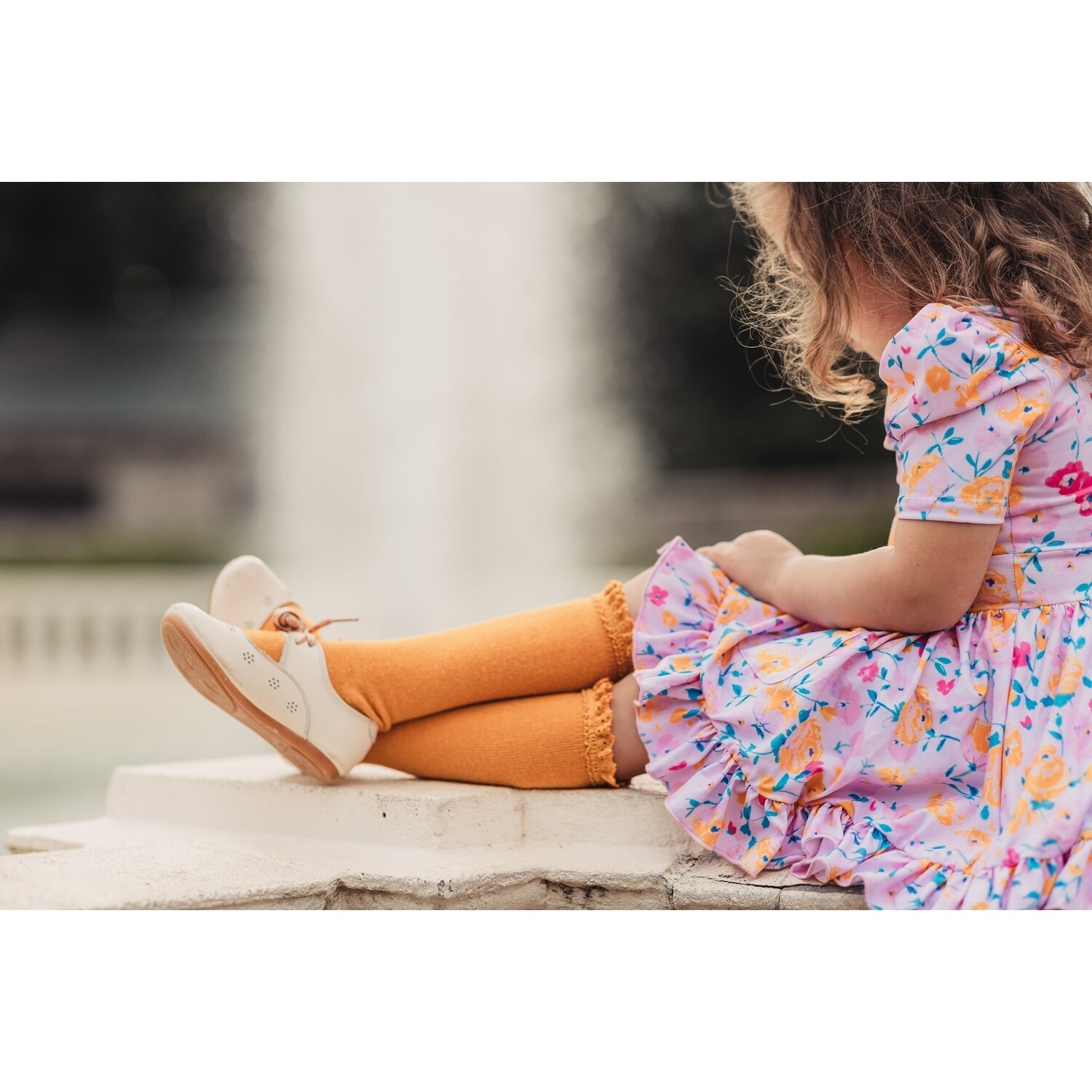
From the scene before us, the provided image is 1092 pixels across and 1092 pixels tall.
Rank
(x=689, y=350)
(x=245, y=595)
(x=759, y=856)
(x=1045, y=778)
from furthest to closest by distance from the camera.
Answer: (x=689, y=350) < (x=245, y=595) < (x=759, y=856) < (x=1045, y=778)

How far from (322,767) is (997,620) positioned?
2.28 ft

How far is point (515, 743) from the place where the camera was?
1.22 meters

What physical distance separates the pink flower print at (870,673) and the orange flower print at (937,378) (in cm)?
25

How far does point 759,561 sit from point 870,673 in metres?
0.19

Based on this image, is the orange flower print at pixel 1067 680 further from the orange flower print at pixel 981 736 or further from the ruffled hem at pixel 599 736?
the ruffled hem at pixel 599 736

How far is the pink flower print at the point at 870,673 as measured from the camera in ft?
3.42

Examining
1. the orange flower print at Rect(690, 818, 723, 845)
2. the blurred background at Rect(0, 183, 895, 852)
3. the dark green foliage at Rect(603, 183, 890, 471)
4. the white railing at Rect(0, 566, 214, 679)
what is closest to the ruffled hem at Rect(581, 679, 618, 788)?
the orange flower print at Rect(690, 818, 723, 845)

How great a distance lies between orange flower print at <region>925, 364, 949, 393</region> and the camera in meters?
0.99

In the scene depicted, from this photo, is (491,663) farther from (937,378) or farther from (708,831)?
(937,378)

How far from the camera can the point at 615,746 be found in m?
1.20

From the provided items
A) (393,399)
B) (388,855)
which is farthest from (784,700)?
(393,399)

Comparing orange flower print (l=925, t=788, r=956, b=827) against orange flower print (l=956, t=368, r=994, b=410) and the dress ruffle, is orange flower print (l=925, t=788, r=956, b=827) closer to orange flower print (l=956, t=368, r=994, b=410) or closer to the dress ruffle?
the dress ruffle

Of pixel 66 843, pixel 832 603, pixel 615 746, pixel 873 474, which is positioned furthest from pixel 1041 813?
pixel 873 474

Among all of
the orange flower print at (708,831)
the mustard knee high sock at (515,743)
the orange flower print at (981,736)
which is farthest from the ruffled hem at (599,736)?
the orange flower print at (981,736)
